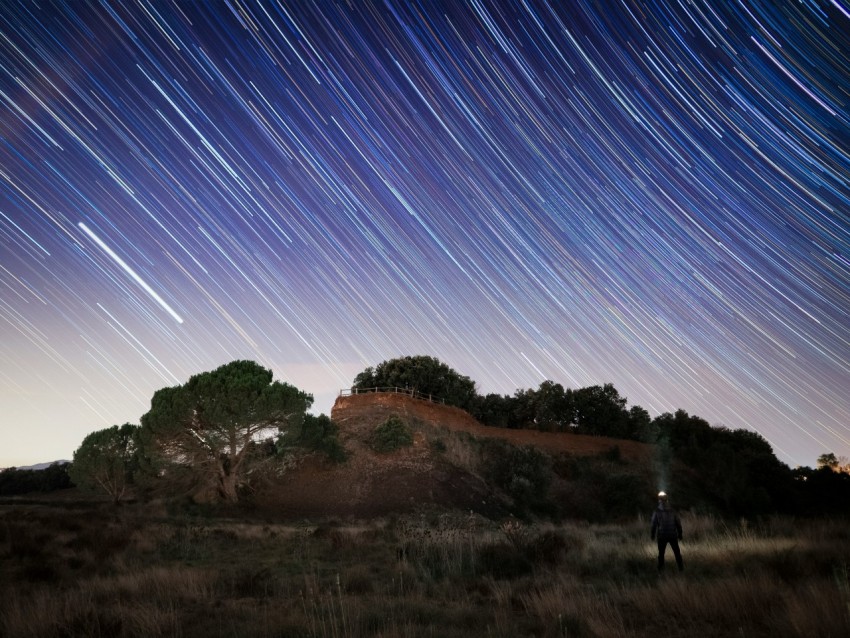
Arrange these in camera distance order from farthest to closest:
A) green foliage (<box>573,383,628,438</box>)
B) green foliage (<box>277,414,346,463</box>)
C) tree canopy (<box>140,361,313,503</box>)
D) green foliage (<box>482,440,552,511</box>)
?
green foliage (<box>573,383,628,438</box>) → green foliage (<box>482,440,552,511</box>) → green foliage (<box>277,414,346,463</box>) → tree canopy (<box>140,361,313,503</box>)

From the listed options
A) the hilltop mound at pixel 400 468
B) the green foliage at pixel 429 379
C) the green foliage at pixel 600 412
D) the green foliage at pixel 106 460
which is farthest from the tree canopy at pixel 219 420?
the green foliage at pixel 600 412

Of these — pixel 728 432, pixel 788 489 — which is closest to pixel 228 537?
pixel 788 489

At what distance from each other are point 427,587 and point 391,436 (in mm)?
32281

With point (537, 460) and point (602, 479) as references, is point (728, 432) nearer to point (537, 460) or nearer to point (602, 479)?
point (602, 479)

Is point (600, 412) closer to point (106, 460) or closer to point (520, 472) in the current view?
point (520, 472)

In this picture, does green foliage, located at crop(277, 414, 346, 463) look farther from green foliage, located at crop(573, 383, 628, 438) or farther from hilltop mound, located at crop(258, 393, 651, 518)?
green foliage, located at crop(573, 383, 628, 438)

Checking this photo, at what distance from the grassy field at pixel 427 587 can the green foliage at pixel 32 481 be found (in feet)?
196

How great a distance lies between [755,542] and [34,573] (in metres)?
14.6

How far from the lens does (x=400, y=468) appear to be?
123ft

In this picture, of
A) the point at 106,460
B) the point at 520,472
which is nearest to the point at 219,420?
the point at 106,460

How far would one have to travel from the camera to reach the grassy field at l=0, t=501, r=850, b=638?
5.43 meters

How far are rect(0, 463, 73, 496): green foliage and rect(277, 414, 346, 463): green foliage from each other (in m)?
44.5

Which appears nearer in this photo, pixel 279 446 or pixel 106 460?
pixel 279 446

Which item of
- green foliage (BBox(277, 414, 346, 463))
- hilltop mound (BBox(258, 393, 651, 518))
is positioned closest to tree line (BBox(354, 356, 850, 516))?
hilltop mound (BBox(258, 393, 651, 518))
